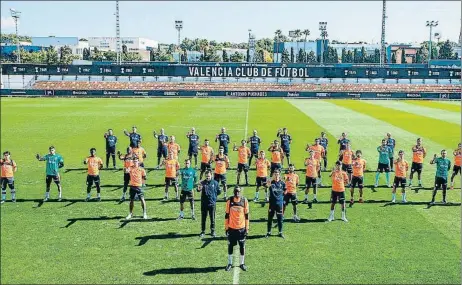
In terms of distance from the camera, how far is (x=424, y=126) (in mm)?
38312

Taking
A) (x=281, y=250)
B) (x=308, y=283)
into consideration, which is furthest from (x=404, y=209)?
(x=308, y=283)

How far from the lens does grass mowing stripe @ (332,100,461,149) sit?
3167cm

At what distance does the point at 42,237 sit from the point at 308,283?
6.85m

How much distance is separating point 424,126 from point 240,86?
44615 mm

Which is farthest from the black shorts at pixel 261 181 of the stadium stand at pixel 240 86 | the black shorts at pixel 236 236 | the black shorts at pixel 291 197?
the stadium stand at pixel 240 86

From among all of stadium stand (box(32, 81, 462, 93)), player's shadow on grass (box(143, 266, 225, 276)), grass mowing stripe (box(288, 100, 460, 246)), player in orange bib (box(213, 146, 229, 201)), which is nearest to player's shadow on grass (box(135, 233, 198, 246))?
player's shadow on grass (box(143, 266, 225, 276))

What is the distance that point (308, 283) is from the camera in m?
9.96

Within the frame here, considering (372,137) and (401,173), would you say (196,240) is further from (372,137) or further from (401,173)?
(372,137)

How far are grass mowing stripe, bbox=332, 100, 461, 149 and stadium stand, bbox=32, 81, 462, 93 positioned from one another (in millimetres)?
28387

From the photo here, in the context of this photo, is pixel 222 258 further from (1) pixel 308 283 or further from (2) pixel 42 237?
(2) pixel 42 237

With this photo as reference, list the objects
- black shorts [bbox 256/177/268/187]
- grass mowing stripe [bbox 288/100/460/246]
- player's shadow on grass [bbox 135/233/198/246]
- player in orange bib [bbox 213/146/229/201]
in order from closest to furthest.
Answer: player's shadow on grass [bbox 135/233/198/246]
grass mowing stripe [bbox 288/100/460/246]
black shorts [bbox 256/177/268/187]
player in orange bib [bbox 213/146/229/201]

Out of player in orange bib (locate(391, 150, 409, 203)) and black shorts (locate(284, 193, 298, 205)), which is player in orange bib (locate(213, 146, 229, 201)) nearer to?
black shorts (locate(284, 193, 298, 205))

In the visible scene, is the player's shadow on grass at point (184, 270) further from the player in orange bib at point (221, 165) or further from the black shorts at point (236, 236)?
the player in orange bib at point (221, 165)

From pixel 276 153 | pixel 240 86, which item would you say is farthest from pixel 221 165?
pixel 240 86
